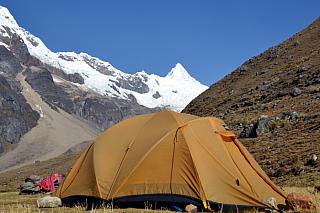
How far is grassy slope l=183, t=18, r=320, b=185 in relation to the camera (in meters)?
25.5

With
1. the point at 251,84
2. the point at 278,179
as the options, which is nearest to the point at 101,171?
the point at 278,179

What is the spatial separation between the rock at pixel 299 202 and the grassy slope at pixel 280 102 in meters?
7.66

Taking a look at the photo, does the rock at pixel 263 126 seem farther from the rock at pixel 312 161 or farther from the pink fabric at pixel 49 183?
the pink fabric at pixel 49 183

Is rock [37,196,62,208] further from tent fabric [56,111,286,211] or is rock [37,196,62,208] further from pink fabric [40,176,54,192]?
pink fabric [40,176,54,192]

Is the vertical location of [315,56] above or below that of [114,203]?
above

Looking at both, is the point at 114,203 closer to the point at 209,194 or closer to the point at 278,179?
the point at 209,194

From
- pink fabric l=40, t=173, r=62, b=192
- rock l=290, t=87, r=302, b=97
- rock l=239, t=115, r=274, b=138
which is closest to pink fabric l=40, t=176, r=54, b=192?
pink fabric l=40, t=173, r=62, b=192

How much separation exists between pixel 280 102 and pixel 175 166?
109ft

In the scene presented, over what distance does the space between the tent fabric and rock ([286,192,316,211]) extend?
735mm

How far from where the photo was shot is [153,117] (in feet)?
51.9

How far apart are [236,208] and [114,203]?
3786 millimetres

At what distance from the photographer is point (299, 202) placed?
12.6 meters

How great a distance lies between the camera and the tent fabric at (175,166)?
13.5 metres

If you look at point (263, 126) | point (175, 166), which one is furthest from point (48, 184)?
point (263, 126)
